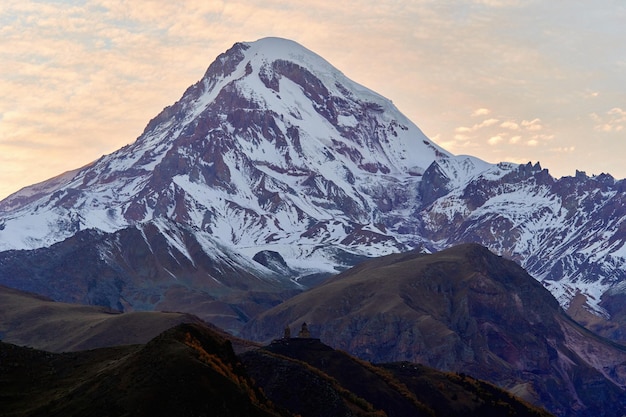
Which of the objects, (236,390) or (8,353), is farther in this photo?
(8,353)

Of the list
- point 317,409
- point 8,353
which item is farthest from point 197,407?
point 317,409

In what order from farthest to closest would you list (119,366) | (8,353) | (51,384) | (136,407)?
(8,353), (51,384), (119,366), (136,407)

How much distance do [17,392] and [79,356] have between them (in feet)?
67.2

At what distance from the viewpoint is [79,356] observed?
Result: 155 m

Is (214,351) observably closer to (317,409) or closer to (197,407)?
(197,407)

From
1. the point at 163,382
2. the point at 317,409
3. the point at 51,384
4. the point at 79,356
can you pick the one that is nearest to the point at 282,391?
the point at 317,409

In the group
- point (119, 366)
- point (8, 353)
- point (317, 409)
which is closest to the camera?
point (119, 366)

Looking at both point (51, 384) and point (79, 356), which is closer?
point (51, 384)

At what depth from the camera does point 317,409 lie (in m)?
189

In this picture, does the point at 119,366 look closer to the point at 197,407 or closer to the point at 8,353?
the point at 197,407

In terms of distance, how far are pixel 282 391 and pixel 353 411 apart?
11519 mm

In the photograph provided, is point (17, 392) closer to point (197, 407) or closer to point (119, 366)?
point (119, 366)

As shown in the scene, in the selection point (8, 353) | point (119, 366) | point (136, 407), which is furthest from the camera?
point (8, 353)

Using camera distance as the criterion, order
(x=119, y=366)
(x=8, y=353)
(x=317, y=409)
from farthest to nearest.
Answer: (x=317, y=409) < (x=8, y=353) < (x=119, y=366)
